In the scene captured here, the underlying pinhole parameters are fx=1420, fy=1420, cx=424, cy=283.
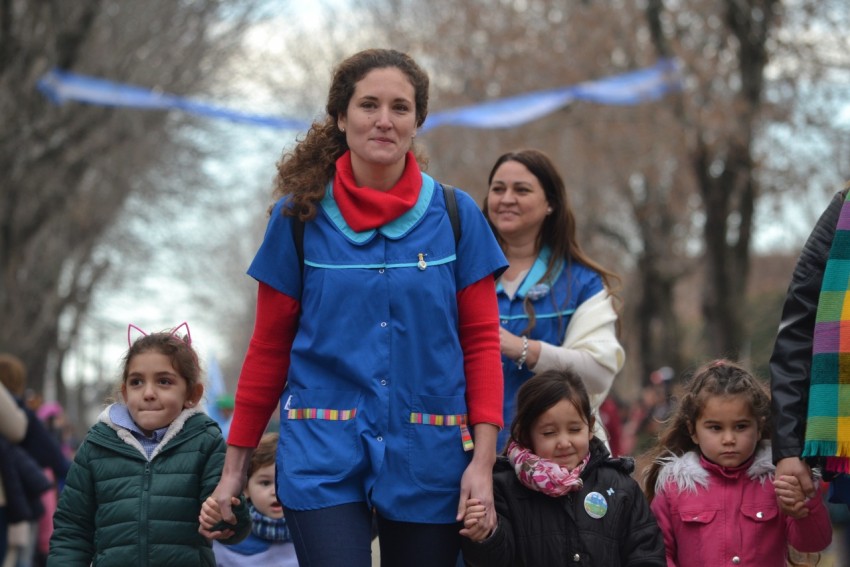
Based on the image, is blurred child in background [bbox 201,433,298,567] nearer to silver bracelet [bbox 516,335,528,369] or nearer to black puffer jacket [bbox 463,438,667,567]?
silver bracelet [bbox 516,335,528,369]

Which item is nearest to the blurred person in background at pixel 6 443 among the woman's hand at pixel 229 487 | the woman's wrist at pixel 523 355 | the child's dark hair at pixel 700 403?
the woman's wrist at pixel 523 355

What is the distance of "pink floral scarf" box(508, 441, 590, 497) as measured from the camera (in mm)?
4613

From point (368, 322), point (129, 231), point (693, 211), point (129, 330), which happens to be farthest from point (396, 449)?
point (129, 231)

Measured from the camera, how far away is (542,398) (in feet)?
15.9

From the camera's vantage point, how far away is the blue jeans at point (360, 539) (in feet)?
13.0

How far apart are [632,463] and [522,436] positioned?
0.38 m

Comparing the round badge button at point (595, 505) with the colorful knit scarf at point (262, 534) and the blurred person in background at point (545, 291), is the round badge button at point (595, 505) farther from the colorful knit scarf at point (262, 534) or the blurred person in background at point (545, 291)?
the colorful knit scarf at point (262, 534)

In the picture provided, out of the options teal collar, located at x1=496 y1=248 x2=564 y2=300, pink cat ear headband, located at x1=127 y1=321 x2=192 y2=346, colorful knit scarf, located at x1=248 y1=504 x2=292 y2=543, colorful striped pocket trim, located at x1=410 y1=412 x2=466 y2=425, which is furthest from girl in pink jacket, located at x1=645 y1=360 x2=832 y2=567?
pink cat ear headband, located at x1=127 y1=321 x2=192 y2=346

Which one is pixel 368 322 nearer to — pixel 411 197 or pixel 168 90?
pixel 411 197

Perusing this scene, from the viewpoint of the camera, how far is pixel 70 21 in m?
19.0

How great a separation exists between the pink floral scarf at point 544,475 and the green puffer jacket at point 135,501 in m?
1.06

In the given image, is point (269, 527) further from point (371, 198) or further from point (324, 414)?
point (371, 198)

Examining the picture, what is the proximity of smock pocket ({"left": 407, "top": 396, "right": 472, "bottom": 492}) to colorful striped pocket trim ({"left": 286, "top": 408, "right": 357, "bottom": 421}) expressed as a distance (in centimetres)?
17

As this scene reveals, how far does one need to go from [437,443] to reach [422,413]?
10 centimetres
